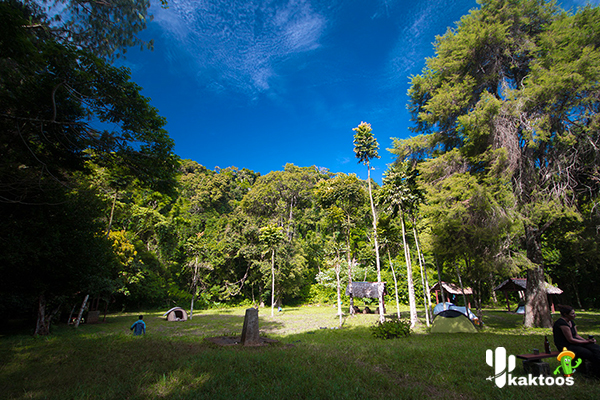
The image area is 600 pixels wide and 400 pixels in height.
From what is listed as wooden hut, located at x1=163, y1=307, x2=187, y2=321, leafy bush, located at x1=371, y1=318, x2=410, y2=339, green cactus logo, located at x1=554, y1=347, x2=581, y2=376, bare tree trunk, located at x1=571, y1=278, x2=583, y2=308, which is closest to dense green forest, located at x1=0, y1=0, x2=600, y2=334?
leafy bush, located at x1=371, y1=318, x2=410, y2=339

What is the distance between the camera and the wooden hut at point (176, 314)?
21.1 m

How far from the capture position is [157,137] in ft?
27.0

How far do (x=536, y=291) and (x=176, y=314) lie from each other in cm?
2401

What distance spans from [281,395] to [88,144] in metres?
8.02

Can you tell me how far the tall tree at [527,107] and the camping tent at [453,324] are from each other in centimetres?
381

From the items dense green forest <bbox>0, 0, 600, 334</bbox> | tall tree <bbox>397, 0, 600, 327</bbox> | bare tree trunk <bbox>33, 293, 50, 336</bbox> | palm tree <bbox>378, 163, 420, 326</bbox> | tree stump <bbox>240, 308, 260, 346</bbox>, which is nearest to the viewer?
dense green forest <bbox>0, 0, 600, 334</bbox>

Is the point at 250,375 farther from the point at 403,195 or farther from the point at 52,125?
the point at 403,195

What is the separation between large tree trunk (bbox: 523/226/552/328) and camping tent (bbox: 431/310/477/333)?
3.57 metres

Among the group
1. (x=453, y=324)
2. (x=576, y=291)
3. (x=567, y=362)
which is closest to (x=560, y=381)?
(x=567, y=362)

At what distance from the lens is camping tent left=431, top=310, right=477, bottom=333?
12508 millimetres

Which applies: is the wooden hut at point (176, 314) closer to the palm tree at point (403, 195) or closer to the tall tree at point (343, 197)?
the tall tree at point (343, 197)

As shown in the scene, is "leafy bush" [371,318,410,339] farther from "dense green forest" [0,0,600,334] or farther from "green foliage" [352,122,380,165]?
"green foliage" [352,122,380,165]

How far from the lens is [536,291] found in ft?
44.6
